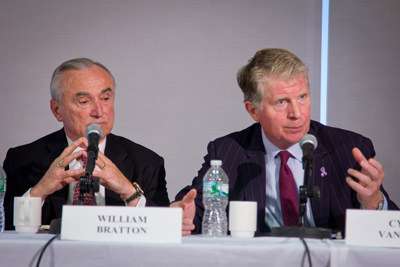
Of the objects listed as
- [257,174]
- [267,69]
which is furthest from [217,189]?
[267,69]

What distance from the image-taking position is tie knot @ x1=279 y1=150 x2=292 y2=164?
3340 millimetres

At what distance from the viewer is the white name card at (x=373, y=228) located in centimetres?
212

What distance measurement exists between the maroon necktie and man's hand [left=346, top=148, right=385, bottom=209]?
0.40 metres

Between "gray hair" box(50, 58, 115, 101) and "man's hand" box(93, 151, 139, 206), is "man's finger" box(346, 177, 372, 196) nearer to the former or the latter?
"man's hand" box(93, 151, 139, 206)

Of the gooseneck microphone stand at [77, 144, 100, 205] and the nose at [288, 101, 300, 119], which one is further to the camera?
the nose at [288, 101, 300, 119]

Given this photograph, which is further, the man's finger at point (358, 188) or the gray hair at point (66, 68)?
the gray hair at point (66, 68)

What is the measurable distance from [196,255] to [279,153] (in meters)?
1.41

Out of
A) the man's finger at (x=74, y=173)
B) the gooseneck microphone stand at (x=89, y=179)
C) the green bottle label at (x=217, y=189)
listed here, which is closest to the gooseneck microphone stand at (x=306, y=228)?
the green bottle label at (x=217, y=189)

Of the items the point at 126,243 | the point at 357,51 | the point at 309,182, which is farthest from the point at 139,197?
the point at 357,51

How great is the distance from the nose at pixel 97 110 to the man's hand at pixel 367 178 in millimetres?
1325

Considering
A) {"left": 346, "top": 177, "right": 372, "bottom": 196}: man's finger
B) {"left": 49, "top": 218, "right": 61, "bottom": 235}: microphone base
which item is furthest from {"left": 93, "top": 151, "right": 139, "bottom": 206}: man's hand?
{"left": 346, "top": 177, "right": 372, "bottom": 196}: man's finger

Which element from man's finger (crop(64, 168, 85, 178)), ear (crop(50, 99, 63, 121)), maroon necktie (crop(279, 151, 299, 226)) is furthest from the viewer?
ear (crop(50, 99, 63, 121))

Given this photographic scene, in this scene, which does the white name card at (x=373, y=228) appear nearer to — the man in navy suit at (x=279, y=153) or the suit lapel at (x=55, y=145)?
the man in navy suit at (x=279, y=153)

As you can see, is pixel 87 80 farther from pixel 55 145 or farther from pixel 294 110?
pixel 294 110
